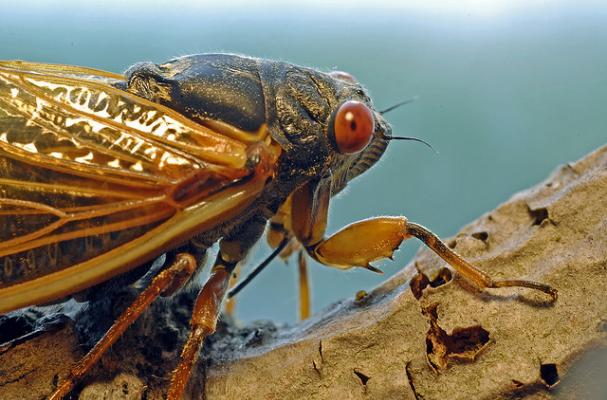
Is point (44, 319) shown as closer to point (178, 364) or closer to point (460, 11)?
point (178, 364)

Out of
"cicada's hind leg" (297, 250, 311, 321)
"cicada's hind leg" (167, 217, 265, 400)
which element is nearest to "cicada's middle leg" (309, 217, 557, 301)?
"cicada's hind leg" (167, 217, 265, 400)

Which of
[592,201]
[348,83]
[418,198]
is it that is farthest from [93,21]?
[418,198]

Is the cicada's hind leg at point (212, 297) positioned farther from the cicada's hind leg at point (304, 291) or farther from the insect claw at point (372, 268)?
the cicada's hind leg at point (304, 291)

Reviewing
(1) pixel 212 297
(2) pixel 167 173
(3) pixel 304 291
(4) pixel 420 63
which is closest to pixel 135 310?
(1) pixel 212 297

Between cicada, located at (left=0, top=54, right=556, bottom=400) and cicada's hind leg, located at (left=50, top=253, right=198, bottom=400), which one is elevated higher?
cicada, located at (left=0, top=54, right=556, bottom=400)

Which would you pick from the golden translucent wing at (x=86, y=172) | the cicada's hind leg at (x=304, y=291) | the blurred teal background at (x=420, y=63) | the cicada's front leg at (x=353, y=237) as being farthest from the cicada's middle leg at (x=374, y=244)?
the cicada's hind leg at (x=304, y=291)

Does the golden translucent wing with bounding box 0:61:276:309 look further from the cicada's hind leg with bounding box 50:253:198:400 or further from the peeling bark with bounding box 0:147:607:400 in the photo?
the peeling bark with bounding box 0:147:607:400
